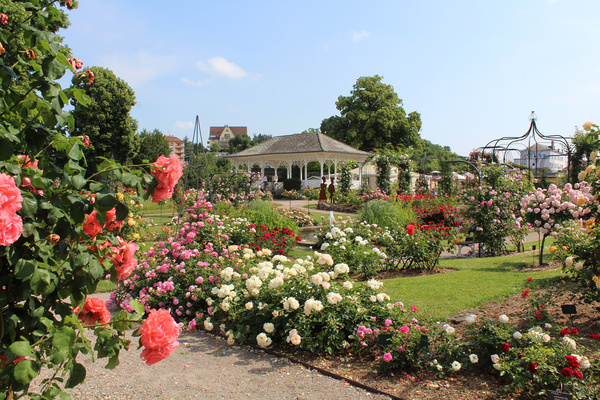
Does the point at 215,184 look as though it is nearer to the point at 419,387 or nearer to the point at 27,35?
the point at 419,387

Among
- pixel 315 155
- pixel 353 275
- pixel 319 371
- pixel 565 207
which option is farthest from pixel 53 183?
pixel 315 155

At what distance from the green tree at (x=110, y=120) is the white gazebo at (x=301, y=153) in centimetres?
808

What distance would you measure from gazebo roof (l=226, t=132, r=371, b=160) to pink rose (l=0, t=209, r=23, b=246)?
30.4 meters

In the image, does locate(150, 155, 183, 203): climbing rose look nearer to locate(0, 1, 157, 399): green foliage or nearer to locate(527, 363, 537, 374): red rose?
locate(0, 1, 157, 399): green foliage

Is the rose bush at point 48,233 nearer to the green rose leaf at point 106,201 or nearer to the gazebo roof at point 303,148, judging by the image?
the green rose leaf at point 106,201

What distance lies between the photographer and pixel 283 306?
172 inches

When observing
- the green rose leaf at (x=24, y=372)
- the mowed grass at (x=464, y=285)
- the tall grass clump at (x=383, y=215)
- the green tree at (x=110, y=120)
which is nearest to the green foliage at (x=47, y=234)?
the green rose leaf at (x=24, y=372)

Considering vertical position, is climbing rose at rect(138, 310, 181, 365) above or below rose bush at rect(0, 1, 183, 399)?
below

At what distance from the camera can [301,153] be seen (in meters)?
Answer: 32.5

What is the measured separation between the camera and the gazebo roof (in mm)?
32344

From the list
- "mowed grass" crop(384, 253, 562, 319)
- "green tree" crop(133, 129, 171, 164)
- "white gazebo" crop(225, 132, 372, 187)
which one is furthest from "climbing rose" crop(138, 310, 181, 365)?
"green tree" crop(133, 129, 171, 164)

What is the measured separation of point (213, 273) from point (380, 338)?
2.44 metres

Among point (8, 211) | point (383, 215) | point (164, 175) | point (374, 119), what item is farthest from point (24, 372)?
point (374, 119)

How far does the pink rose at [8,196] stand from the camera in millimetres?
1225
